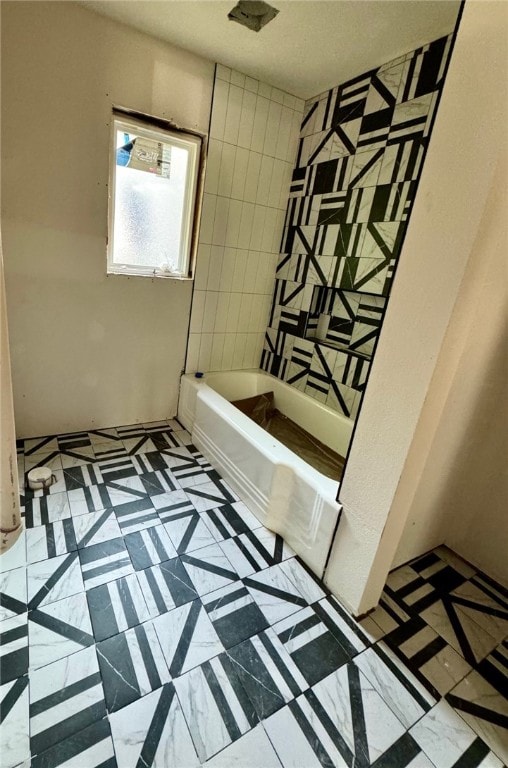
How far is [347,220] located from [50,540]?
2409 mm

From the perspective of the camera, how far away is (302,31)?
176 centimetres

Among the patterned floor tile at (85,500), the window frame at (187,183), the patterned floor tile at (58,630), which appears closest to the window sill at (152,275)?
the window frame at (187,183)

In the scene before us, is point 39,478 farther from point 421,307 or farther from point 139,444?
point 421,307

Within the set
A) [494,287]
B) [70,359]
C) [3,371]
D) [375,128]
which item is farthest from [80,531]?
[375,128]

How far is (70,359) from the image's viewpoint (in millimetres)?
2291

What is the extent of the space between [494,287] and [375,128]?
1373mm

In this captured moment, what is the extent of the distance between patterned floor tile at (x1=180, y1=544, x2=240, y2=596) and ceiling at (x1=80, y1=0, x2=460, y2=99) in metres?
2.54

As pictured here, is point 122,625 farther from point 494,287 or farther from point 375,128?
point 375,128

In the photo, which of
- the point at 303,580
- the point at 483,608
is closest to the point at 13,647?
the point at 303,580

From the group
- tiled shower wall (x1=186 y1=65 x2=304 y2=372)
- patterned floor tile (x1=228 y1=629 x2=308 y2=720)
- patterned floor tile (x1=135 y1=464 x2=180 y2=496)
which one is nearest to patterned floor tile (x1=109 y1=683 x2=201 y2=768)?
patterned floor tile (x1=228 y1=629 x2=308 y2=720)

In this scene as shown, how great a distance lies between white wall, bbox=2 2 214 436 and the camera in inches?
70.9

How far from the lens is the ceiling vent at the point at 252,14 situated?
5.29ft

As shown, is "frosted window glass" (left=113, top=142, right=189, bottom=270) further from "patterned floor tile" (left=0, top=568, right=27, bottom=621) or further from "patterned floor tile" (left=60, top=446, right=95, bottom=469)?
"patterned floor tile" (left=0, top=568, right=27, bottom=621)

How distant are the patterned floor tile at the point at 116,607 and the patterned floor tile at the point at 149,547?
0.10 meters
